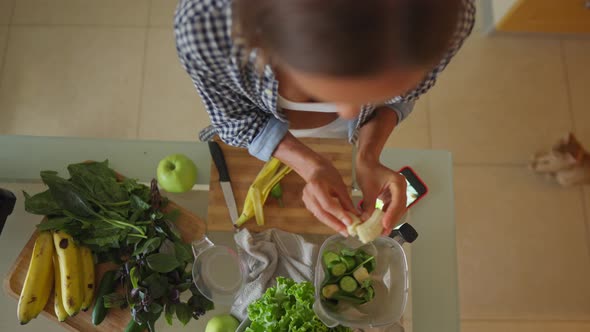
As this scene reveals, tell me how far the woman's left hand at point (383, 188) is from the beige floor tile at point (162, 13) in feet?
4.11

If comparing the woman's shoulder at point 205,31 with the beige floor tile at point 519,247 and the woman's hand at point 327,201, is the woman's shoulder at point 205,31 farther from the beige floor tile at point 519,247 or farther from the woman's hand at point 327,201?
the beige floor tile at point 519,247

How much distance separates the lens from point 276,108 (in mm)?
781

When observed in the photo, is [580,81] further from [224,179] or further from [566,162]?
[224,179]

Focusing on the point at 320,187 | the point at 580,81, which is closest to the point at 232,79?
the point at 320,187

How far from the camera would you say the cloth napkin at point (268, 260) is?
921 mm

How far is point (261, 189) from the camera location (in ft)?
3.20

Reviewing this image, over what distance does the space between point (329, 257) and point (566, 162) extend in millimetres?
1158

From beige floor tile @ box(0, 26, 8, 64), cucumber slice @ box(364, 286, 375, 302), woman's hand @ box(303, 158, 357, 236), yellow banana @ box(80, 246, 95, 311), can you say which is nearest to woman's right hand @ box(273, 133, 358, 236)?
woman's hand @ box(303, 158, 357, 236)

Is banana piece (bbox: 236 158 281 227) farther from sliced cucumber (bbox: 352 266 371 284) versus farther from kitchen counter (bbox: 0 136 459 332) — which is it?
sliced cucumber (bbox: 352 266 371 284)

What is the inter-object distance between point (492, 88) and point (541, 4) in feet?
1.10

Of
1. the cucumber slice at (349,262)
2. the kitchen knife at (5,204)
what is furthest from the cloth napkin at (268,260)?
the kitchen knife at (5,204)

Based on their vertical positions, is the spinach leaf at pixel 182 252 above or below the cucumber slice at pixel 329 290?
below

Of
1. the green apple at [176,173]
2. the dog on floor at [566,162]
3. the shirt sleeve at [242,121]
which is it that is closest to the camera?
the shirt sleeve at [242,121]

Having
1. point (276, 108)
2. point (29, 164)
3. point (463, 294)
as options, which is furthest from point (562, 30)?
point (29, 164)
